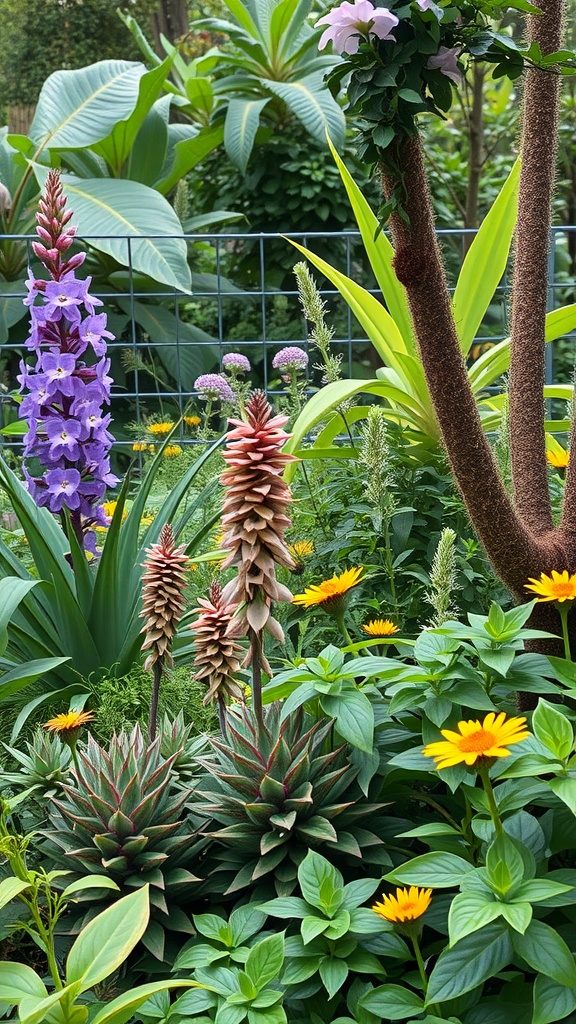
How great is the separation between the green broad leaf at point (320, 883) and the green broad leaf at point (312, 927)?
0.02 metres

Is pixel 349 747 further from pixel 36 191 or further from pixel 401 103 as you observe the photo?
pixel 36 191

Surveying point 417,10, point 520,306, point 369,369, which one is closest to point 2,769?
point 520,306

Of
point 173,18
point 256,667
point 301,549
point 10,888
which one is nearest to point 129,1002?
point 10,888

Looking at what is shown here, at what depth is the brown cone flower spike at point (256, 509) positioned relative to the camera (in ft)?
4.26

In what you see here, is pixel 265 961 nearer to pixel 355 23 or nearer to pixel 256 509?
pixel 256 509

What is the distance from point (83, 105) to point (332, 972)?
5.46 m

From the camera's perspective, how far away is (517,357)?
1889 millimetres

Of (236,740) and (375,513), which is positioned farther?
(375,513)

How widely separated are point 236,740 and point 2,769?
63 cm

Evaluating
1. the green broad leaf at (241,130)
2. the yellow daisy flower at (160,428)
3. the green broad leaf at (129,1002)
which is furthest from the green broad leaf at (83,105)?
the green broad leaf at (129,1002)

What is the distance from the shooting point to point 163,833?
1426 millimetres

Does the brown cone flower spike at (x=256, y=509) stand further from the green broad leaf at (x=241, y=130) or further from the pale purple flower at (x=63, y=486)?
the green broad leaf at (x=241, y=130)

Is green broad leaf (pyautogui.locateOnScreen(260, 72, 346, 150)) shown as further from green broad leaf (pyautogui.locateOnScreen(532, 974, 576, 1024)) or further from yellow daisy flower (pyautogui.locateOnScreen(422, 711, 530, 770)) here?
green broad leaf (pyautogui.locateOnScreen(532, 974, 576, 1024))

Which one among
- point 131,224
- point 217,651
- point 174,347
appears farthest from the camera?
point 174,347
